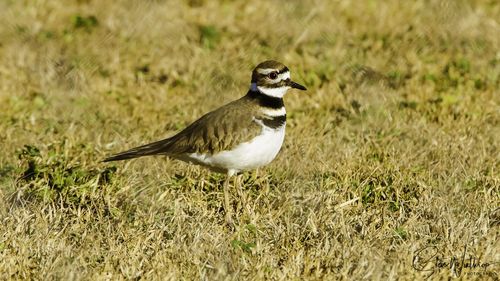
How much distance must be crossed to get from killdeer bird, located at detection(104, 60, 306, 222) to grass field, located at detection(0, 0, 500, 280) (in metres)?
0.28

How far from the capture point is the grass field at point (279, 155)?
602 centimetres

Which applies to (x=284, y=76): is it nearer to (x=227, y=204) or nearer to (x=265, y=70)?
(x=265, y=70)

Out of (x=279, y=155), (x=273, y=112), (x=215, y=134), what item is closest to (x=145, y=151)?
(x=215, y=134)

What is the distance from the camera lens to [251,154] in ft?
23.2

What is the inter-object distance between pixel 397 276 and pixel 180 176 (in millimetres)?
2426

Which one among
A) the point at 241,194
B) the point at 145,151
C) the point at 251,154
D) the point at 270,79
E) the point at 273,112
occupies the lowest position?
the point at 241,194

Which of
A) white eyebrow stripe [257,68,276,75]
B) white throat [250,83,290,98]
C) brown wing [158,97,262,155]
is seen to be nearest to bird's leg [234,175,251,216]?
brown wing [158,97,262,155]

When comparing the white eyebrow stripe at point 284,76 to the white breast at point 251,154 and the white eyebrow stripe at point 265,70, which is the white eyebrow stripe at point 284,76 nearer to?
the white eyebrow stripe at point 265,70

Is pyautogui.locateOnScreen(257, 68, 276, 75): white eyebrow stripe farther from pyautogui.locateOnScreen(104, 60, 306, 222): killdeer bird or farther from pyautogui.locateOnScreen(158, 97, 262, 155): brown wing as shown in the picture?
pyautogui.locateOnScreen(158, 97, 262, 155): brown wing

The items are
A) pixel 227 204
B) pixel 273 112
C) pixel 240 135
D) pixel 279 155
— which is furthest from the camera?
pixel 279 155

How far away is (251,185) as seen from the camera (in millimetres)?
7523

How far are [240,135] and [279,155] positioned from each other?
1166 millimetres

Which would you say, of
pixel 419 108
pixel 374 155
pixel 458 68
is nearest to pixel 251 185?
pixel 374 155

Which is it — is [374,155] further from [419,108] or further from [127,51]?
[127,51]
